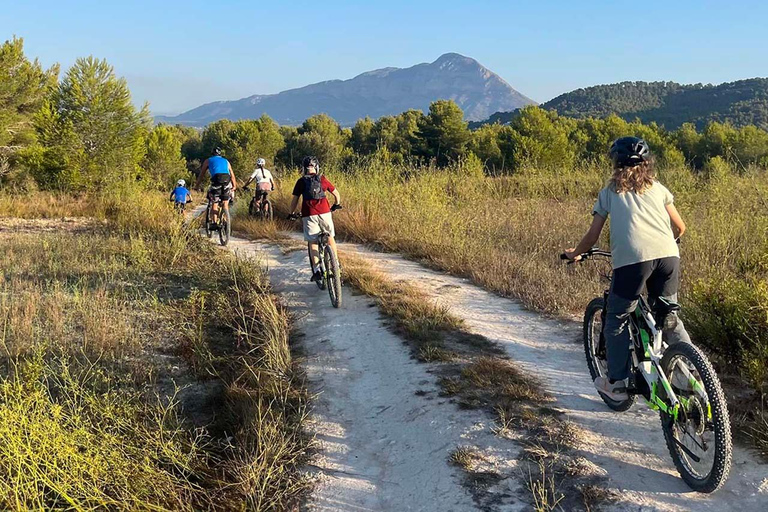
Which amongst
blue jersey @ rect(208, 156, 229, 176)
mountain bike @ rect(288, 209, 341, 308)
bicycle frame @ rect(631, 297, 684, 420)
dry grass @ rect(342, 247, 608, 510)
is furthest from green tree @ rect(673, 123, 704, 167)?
bicycle frame @ rect(631, 297, 684, 420)

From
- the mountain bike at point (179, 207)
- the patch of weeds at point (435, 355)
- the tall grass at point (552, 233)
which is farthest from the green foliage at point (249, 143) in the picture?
the patch of weeds at point (435, 355)

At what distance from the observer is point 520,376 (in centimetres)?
418

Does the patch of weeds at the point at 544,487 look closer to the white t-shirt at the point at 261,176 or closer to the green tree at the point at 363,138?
the white t-shirt at the point at 261,176

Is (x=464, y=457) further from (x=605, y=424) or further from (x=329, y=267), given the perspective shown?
(x=329, y=267)

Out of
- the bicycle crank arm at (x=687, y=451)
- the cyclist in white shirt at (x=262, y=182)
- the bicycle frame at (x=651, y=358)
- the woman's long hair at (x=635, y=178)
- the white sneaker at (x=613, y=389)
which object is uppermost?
the cyclist in white shirt at (x=262, y=182)

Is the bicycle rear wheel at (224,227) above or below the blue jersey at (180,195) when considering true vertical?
below

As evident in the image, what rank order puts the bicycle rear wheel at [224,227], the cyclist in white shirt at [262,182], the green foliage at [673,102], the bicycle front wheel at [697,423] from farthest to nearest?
1. the green foliage at [673,102]
2. the cyclist in white shirt at [262,182]
3. the bicycle rear wheel at [224,227]
4. the bicycle front wheel at [697,423]

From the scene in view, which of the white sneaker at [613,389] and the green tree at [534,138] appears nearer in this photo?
the white sneaker at [613,389]

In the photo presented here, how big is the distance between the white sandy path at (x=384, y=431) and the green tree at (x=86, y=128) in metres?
20.8

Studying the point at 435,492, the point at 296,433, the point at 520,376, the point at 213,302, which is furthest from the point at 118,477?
the point at 213,302

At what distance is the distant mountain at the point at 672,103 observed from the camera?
227 ft

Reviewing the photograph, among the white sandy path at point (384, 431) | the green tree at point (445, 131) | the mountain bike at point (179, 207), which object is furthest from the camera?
the green tree at point (445, 131)

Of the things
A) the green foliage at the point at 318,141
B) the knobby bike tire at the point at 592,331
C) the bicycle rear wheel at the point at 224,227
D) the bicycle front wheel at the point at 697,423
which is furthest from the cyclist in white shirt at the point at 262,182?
the green foliage at the point at 318,141

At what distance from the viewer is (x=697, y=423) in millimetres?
2816
